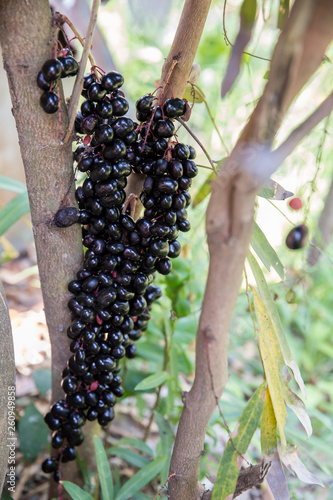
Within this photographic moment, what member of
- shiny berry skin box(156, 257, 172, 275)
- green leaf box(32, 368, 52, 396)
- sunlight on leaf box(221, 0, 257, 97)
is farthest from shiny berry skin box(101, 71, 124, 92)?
green leaf box(32, 368, 52, 396)

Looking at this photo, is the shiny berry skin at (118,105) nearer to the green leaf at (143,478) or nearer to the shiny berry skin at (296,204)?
the shiny berry skin at (296,204)

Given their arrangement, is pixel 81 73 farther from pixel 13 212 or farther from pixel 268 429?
pixel 268 429

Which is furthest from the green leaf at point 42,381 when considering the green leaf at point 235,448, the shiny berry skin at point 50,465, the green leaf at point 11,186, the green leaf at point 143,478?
the green leaf at point 235,448

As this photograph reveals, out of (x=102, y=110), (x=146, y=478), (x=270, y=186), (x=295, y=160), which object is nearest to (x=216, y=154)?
(x=295, y=160)

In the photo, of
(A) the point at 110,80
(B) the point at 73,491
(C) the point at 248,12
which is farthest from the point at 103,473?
(C) the point at 248,12

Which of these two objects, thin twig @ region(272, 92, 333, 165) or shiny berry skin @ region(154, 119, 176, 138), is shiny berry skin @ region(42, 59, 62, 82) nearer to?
shiny berry skin @ region(154, 119, 176, 138)

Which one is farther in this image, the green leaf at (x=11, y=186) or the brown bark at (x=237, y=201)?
the green leaf at (x=11, y=186)

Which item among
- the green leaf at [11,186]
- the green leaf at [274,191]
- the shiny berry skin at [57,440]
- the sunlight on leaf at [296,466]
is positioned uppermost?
the green leaf at [11,186]

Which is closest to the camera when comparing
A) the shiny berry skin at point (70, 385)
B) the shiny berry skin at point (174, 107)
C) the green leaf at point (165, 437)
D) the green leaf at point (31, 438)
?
the shiny berry skin at point (174, 107)
